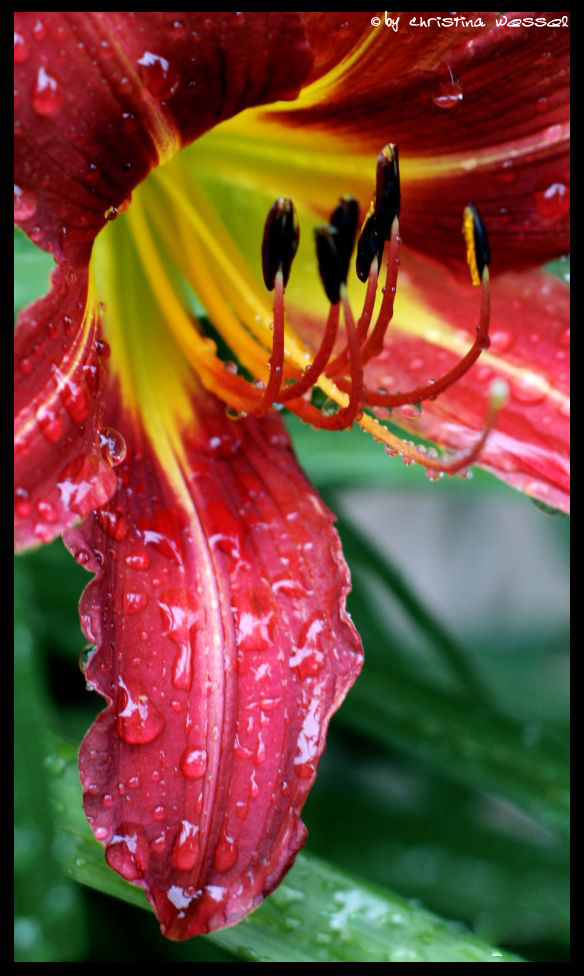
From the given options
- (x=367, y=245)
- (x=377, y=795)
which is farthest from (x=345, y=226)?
(x=377, y=795)

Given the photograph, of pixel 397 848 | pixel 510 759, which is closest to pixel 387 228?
pixel 510 759

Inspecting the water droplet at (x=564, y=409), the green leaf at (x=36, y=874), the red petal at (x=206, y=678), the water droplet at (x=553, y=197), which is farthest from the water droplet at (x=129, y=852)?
the water droplet at (x=553, y=197)

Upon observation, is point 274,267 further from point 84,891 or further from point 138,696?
point 84,891

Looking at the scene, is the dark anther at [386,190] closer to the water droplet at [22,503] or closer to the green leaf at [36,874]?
the water droplet at [22,503]

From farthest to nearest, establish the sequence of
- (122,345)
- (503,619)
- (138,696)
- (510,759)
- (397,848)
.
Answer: (503,619) < (397,848) < (510,759) < (122,345) < (138,696)

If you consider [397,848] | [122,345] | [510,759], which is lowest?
[397,848]

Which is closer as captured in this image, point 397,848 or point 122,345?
point 122,345

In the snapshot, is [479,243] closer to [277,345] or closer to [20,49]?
[277,345]
